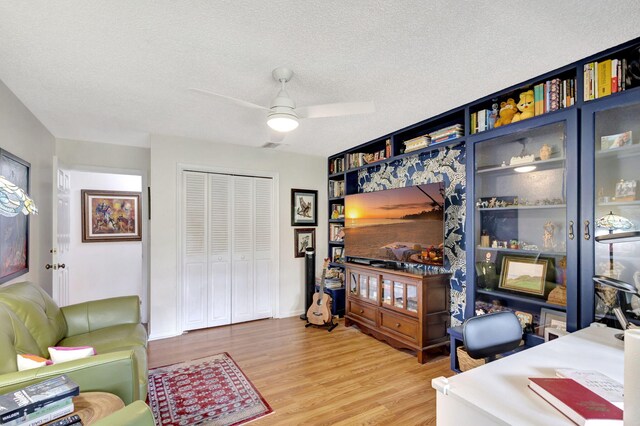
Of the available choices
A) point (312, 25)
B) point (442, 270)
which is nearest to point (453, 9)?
point (312, 25)

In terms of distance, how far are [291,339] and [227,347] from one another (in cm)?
70

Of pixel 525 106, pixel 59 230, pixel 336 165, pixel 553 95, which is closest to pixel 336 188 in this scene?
pixel 336 165

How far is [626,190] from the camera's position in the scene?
1875 millimetres

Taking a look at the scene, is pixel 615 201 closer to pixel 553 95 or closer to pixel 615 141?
pixel 615 141

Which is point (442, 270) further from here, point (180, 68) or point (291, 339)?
point (180, 68)

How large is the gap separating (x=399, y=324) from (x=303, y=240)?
1.96 metres

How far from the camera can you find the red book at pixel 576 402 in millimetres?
885

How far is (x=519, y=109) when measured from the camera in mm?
2453

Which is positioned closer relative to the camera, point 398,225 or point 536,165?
point 536,165

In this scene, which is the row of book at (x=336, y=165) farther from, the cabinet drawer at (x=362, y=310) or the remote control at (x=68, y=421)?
the remote control at (x=68, y=421)

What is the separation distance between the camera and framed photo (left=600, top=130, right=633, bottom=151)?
188 cm

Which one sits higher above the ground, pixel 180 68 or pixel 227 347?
pixel 180 68

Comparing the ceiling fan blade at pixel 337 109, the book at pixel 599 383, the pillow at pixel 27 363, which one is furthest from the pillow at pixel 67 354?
the book at pixel 599 383

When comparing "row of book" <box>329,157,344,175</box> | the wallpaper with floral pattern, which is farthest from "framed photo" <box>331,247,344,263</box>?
the wallpaper with floral pattern
